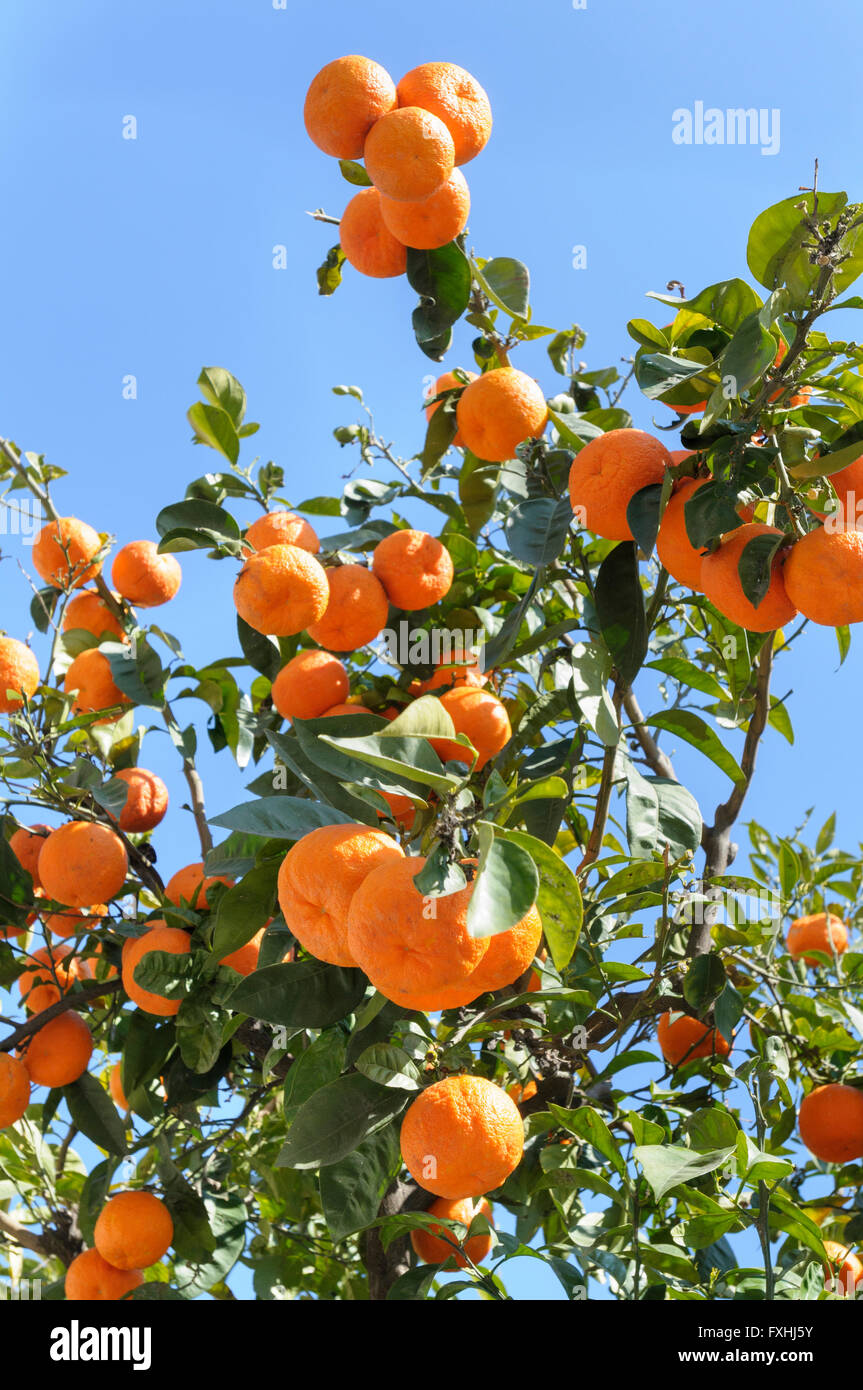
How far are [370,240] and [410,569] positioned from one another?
548 millimetres

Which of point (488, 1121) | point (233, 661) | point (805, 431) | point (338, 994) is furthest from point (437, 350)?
point (488, 1121)

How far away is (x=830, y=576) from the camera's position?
1.31 metres

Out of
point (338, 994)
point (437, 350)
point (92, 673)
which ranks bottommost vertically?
point (338, 994)

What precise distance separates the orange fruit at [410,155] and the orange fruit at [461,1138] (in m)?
1.23

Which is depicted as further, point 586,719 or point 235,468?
point 235,468

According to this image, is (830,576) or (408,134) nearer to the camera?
(830,576)

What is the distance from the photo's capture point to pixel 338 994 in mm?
1482

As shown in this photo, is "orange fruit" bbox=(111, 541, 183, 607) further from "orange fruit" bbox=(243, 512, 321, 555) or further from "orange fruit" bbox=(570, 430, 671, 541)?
"orange fruit" bbox=(570, 430, 671, 541)

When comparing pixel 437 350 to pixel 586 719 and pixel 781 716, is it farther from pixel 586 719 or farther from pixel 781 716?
pixel 781 716

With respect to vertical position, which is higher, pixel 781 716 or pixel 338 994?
pixel 781 716

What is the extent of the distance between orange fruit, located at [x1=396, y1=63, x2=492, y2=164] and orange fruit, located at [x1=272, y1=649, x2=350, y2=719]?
85cm

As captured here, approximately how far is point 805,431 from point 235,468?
1.17 meters

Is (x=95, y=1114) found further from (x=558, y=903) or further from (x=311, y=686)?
(x=558, y=903)

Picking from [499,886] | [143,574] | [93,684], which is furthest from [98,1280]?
[499,886]
